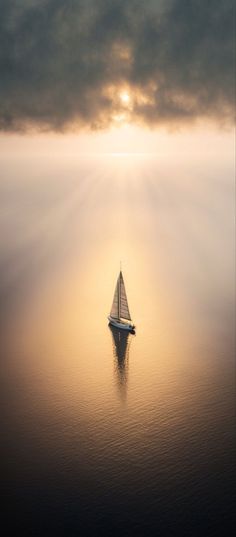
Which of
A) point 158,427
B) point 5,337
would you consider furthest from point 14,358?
point 158,427

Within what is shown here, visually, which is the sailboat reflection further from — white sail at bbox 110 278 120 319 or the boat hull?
white sail at bbox 110 278 120 319

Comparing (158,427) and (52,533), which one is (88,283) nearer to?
(158,427)

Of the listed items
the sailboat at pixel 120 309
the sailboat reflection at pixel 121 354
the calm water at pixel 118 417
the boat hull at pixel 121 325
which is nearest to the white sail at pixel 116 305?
the sailboat at pixel 120 309

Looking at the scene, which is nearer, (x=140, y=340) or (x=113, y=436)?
(x=113, y=436)

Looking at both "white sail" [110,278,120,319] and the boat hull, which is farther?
"white sail" [110,278,120,319]

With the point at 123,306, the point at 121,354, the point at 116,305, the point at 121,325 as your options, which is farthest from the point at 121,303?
the point at 121,354

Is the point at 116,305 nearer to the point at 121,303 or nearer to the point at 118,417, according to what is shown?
the point at 121,303

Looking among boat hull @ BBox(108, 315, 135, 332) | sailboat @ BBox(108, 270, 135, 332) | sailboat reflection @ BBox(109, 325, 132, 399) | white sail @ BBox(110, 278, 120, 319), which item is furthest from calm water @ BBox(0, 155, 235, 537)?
white sail @ BBox(110, 278, 120, 319)

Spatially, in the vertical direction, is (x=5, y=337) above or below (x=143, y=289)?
below

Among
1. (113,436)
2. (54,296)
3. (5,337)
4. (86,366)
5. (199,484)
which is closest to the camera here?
(199,484)
